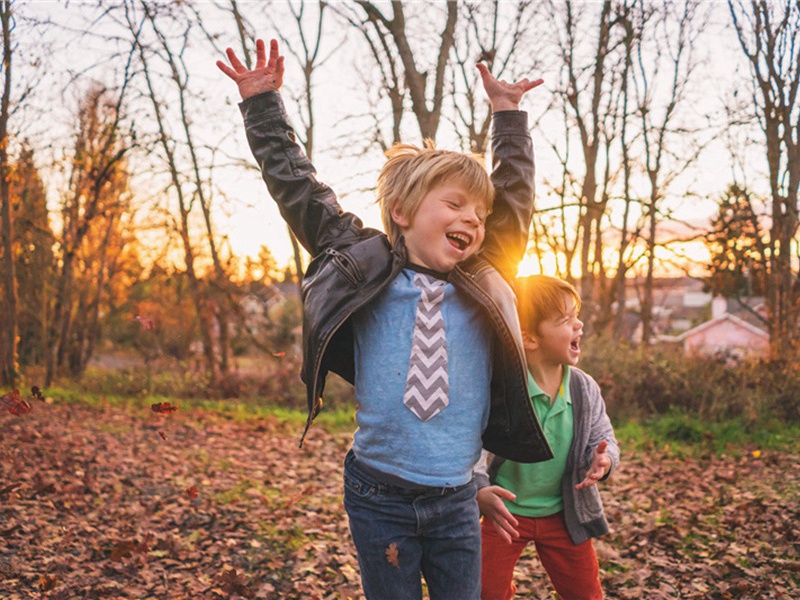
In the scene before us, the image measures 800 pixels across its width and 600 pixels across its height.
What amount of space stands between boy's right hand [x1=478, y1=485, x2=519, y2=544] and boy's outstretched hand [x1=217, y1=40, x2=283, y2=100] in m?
1.56

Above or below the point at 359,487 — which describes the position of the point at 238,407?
below

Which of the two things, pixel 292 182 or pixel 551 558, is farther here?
pixel 551 558

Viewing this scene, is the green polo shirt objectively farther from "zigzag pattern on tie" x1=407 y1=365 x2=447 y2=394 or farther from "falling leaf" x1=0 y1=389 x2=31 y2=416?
"falling leaf" x1=0 y1=389 x2=31 y2=416

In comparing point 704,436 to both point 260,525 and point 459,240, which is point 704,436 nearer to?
point 260,525

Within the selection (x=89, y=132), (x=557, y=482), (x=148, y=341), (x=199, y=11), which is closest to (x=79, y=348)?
→ (x=148, y=341)

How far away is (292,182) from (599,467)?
1452mm

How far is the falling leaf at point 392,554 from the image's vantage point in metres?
1.97

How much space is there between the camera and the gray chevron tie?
200 centimetres

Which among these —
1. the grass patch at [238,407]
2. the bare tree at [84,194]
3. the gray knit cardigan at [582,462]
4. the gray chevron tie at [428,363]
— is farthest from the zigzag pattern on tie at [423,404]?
the bare tree at [84,194]

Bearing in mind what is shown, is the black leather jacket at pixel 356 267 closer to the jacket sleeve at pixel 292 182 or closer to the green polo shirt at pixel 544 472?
the jacket sleeve at pixel 292 182

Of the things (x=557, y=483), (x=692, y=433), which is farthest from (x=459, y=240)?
(x=692, y=433)

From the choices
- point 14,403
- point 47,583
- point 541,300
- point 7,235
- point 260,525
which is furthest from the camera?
point 7,235

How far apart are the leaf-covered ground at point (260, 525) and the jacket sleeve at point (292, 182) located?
5.94ft

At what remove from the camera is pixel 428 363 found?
202 centimetres
